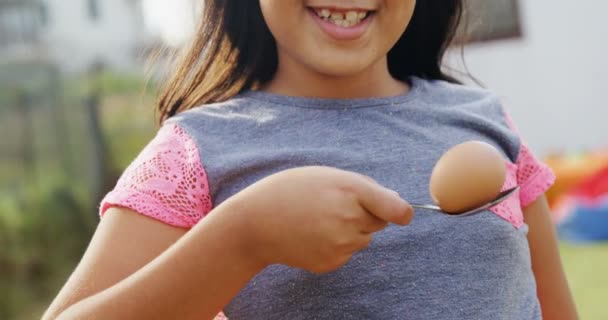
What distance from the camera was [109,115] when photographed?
20.0 ft

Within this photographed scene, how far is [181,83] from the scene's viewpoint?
1510mm

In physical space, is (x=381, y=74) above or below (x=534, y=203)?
above

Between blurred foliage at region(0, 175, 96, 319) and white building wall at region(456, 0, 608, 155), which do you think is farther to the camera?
white building wall at region(456, 0, 608, 155)

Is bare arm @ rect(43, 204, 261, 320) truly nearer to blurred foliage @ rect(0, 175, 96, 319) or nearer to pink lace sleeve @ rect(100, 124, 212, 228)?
pink lace sleeve @ rect(100, 124, 212, 228)

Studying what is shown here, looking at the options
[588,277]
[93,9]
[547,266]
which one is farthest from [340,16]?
[93,9]

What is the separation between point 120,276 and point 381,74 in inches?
20.5

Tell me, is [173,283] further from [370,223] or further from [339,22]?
[339,22]

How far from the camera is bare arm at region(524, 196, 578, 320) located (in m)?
1.50

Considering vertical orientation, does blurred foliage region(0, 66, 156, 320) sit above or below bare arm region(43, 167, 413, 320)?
below

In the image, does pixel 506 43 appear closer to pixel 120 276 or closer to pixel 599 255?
pixel 599 255

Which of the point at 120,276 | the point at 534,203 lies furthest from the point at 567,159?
the point at 120,276

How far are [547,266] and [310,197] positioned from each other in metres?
0.63

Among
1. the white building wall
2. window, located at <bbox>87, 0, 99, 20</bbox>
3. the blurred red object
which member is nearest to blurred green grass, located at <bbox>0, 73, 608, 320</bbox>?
the blurred red object

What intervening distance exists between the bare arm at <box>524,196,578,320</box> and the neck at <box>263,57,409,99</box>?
A: 10.6 inches
